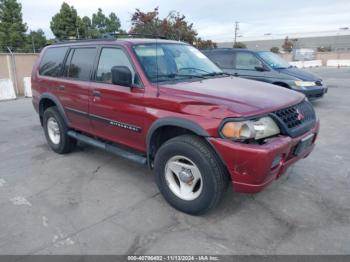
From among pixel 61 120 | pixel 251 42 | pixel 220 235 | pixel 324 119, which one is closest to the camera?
pixel 220 235

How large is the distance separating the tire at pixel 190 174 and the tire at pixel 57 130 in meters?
2.38

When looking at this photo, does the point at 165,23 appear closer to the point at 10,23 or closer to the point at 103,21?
the point at 10,23

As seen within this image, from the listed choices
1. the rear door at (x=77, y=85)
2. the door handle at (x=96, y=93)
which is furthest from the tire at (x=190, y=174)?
the rear door at (x=77, y=85)

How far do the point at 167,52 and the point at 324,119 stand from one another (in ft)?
17.7

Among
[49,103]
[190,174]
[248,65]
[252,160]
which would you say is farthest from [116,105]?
[248,65]

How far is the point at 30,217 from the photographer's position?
333 cm

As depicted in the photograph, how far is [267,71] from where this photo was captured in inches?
349

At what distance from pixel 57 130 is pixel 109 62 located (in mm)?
1980

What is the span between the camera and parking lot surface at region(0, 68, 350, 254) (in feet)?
9.29

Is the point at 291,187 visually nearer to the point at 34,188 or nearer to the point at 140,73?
the point at 140,73

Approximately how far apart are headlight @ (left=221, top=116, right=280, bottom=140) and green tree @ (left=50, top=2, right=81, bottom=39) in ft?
127

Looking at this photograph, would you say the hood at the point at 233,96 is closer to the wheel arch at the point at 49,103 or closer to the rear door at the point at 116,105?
the rear door at the point at 116,105

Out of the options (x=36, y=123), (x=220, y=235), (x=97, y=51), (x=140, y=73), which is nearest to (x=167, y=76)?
(x=140, y=73)

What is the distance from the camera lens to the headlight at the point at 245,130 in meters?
2.76
